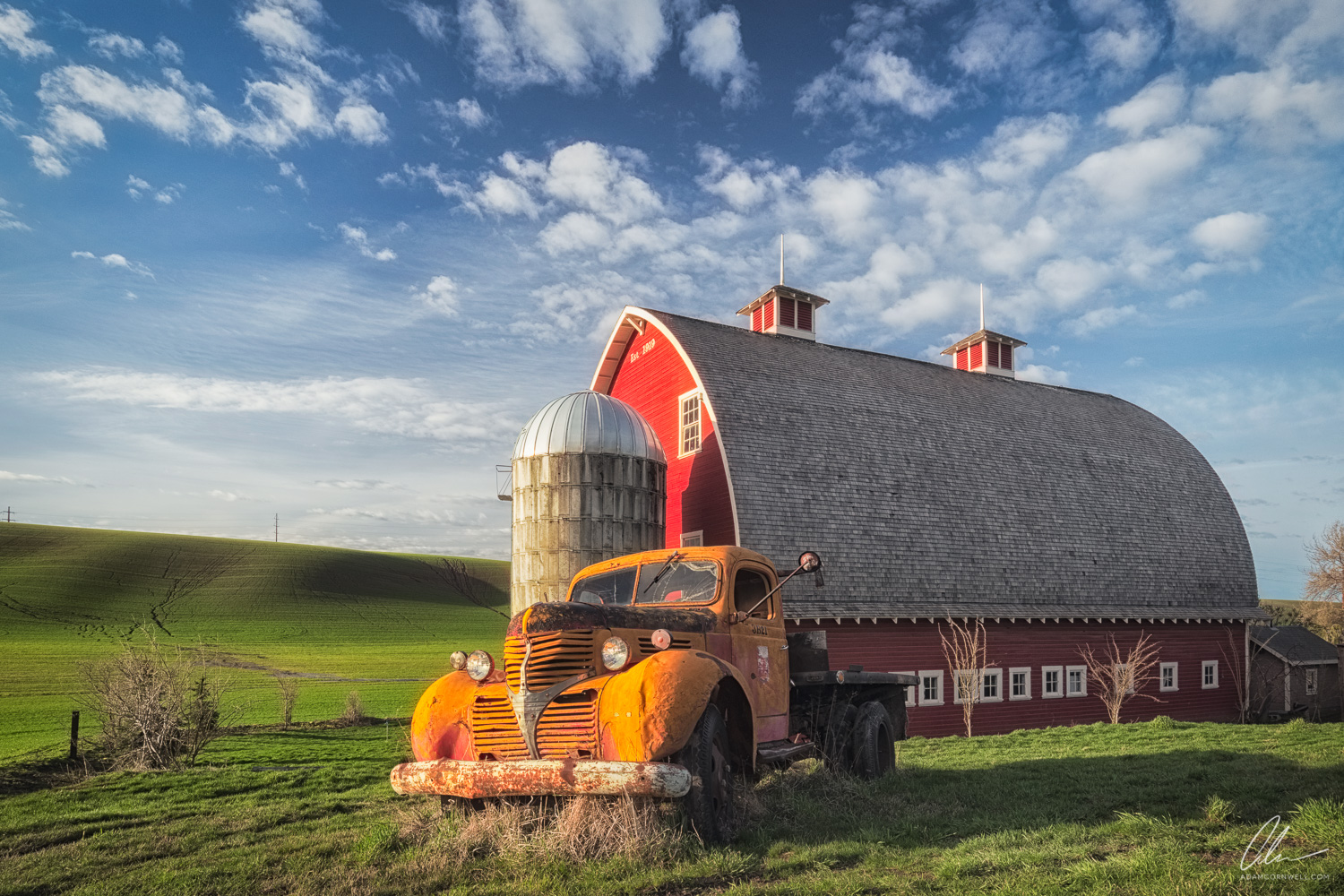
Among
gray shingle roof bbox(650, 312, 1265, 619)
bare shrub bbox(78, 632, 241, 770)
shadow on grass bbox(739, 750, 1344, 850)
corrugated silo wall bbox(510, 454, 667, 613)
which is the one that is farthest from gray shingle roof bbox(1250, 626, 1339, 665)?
bare shrub bbox(78, 632, 241, 770)

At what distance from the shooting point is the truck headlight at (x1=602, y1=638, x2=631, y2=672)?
693cm

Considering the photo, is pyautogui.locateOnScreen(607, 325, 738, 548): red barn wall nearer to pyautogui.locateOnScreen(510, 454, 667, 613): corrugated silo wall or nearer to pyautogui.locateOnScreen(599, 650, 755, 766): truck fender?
pyautogui.locateOnScreen(510, 454, 667, 613): corrugated silo wall

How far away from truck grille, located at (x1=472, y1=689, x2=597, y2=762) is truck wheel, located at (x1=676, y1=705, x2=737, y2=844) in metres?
0.73

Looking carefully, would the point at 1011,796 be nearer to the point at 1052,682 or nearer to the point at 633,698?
the point at 633,698

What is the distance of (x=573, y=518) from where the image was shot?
17.5m

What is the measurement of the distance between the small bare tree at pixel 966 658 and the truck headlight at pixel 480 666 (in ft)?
46.1

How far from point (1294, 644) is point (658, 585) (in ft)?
91.3

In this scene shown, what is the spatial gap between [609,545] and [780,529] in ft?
11.9

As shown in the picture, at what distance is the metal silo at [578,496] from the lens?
17.4m

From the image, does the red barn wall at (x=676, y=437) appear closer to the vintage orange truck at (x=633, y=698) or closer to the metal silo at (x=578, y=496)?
the metal silo at (x=578, y=496)

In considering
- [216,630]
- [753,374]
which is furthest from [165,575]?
[753,374]

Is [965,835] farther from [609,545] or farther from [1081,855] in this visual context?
[609,545]

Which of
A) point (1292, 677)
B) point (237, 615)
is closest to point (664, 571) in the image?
point (1292, 677)

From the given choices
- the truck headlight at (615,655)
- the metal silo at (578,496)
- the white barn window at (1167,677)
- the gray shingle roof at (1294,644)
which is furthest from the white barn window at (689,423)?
the gray shingle roof at (1294,644)
